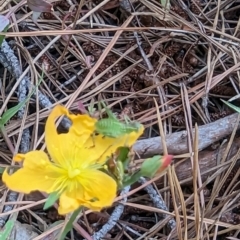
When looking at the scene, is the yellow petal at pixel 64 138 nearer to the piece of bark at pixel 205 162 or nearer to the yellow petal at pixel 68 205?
the yellow petal at pixel 68 205

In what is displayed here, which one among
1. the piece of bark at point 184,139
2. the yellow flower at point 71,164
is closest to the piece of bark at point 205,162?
the piece of bark at point 184,139

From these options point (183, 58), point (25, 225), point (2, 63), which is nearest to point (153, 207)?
point (25, 225)

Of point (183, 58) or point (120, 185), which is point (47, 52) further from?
point (120, 185)

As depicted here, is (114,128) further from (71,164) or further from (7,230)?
(7,230)

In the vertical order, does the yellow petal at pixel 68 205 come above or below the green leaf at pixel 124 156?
below

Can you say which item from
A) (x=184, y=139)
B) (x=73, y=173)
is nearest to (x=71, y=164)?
(x=73, y=173)

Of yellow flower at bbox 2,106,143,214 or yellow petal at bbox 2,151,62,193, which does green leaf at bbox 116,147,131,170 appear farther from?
yellow petal at bbox 2,151,62,193
